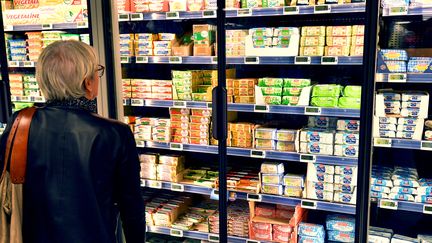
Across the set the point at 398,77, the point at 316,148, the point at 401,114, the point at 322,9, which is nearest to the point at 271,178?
the point at 316,148

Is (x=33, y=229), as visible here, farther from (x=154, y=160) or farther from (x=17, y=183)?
(x=154, y=160)

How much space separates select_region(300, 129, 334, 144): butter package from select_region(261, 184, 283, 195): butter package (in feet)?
1.26

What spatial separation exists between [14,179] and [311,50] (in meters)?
1.93

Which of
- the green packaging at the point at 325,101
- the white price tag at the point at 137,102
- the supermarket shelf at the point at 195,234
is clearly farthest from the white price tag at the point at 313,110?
the white price tag at the point at 137,102

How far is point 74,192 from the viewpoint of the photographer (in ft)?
4.81

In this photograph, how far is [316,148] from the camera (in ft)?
9.07

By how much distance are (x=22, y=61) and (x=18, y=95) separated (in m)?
0.43

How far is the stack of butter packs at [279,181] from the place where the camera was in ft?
9.50

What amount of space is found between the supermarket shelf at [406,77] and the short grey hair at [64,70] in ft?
5.56

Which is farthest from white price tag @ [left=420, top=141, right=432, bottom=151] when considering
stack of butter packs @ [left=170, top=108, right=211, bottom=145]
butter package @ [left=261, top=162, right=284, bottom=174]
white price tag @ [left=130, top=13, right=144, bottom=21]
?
A: white price tag @ [left=130, top=13, right=144, bottom=21]

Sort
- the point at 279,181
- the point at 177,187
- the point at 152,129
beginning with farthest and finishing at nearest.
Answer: the point at 152,129
the point at 177,187
the point at 279,181

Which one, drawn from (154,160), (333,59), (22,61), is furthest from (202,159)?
(22,61)

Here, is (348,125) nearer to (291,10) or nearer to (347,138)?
(347,138)

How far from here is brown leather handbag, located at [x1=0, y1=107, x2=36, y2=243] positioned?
143cm
